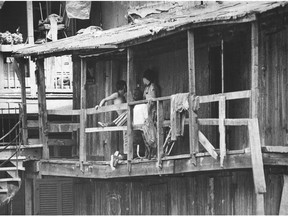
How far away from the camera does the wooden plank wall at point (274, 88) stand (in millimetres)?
15898

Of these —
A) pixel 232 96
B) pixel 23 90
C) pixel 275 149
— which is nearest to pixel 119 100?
pixel 23 90

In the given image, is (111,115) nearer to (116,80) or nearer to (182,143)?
(116,80)

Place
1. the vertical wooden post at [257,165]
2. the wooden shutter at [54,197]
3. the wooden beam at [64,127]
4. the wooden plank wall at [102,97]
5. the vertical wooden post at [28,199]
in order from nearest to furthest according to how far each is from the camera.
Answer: the vertical wooden post at [257,165]
the wooden beam at [64,127]
the wooden plank wall at [102,97]
the vertical wooden post at [28,199]
the wooden shutter at [54,197]

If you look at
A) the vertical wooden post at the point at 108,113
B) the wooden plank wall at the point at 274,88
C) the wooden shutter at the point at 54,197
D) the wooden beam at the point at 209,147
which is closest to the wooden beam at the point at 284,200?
the wooden plank wall at the point at 274,88

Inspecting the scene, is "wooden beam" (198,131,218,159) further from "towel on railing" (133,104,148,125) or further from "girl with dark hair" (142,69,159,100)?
"girl with dark hair" (142,69,159,100)

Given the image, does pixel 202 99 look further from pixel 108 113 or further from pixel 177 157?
pixel 108 113

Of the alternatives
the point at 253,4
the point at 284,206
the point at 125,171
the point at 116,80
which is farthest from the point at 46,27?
the point at 284,206

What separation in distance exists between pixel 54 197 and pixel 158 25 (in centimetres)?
994

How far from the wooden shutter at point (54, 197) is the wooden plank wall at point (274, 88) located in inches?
454

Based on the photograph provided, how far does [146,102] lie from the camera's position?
1755 cm

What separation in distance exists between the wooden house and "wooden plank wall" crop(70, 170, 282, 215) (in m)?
0.02

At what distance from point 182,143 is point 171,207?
160 centimetres

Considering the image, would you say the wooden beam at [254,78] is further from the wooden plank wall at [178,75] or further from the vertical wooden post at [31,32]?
the vertical wooden post at [31,32]

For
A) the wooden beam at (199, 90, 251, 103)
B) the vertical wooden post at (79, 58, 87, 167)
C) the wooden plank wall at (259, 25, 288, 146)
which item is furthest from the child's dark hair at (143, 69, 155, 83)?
the wooden plank wall at (259, 25, 288, 146)
